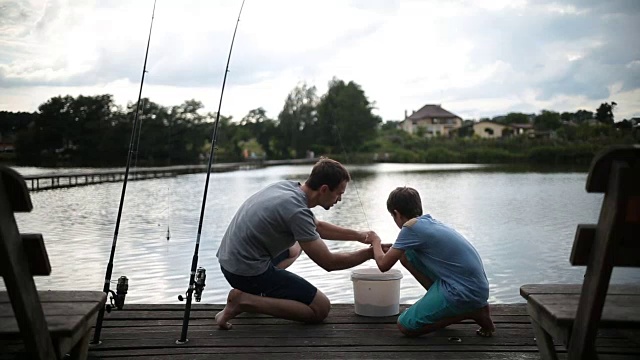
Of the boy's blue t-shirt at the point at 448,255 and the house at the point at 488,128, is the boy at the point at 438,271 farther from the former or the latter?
the house at the point at 488,128

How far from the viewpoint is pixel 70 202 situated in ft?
63.6

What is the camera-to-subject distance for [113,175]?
3334 centimetres

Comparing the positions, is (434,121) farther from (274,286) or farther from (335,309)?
(274,286)

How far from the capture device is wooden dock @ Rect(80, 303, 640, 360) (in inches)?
115

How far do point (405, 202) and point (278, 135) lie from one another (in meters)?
49.0

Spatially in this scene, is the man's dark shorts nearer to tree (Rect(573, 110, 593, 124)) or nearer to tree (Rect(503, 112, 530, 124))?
tree (Rect(573, 110, 593, 124))

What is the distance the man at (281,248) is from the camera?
3.27 metres

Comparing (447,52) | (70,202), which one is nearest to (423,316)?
(70,202)

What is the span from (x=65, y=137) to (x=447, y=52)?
41758 mm

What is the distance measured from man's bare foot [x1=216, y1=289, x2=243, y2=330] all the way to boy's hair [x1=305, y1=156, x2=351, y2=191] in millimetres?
677

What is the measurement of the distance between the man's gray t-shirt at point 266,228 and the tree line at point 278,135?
1210 centimetres

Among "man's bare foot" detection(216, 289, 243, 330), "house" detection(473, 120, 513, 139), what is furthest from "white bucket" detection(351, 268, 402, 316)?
"house" detection(473, 120, 513, 139)

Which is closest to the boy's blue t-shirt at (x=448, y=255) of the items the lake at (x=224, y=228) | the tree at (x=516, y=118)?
the lake at (x=224, y=228)

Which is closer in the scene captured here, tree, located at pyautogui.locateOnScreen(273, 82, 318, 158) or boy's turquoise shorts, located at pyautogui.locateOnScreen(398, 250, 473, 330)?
boy's turquoise shorts, located at pyautogui.locateOnScreen(398, 250, 473, 330)
